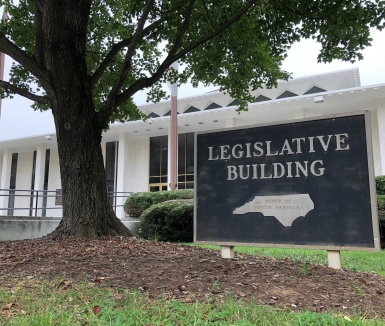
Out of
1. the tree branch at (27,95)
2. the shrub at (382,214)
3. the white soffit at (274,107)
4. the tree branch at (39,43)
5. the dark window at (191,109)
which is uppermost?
the dark window at (191,109)

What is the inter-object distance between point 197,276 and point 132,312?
1.34 metres

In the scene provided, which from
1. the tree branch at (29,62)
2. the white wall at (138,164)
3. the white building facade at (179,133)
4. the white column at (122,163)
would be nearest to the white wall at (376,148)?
the white building facade at (179,133)

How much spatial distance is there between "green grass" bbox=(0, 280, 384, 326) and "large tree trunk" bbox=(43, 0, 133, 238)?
3.03m

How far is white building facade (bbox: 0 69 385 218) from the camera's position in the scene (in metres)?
20.3

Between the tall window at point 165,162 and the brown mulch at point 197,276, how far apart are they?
2106 cm

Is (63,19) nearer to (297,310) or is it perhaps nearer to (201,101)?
(297,310)

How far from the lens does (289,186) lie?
4891mm

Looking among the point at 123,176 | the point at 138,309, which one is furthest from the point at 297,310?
the point at 123,176

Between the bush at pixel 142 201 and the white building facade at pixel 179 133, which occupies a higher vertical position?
the white building facade at pixel 179 133

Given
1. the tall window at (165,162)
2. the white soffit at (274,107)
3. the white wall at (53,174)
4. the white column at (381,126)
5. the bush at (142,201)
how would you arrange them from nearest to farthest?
the bush at (142,201) < the white column at (381,126) < the white soffit at (274,107) < the tall window at (165,162) < the white wall at (53,174)

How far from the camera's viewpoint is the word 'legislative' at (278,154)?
4.75 metres

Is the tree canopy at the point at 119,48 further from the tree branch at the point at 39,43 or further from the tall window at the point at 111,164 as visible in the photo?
the tall window at the point at 111,164

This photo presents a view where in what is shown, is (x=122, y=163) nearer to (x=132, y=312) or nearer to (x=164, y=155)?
(x=164, y=155)

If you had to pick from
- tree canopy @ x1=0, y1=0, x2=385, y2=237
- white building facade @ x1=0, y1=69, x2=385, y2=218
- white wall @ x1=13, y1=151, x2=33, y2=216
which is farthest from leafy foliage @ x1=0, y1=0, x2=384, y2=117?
white wall @ x1=13, y1=151, x2=33, y2=216
